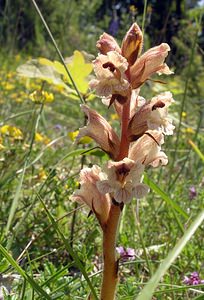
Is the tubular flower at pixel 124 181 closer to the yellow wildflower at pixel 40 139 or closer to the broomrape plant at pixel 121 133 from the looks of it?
the broomrape plant at pixel 121 133

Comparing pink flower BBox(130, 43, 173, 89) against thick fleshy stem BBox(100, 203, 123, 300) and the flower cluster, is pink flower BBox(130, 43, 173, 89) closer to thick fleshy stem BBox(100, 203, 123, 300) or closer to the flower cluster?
the flower cluster

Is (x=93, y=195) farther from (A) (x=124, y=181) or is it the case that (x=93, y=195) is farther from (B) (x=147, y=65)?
(B) (x=147, y=65)

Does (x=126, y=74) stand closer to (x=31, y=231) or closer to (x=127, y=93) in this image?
(x=127, y=93)

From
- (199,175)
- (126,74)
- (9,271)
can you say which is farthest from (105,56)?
(199,175)

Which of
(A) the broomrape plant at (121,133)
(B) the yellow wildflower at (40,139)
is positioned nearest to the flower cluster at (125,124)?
(A) the broomrape plant at (121,133)

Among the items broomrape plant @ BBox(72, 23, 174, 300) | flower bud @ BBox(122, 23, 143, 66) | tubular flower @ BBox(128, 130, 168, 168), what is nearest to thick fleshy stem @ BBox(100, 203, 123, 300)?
broomrape plant @ BBox(72, 23, 174, 300)

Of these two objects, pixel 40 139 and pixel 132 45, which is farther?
pixel 40 139

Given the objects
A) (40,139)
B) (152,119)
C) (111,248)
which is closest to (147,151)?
(152,119)
